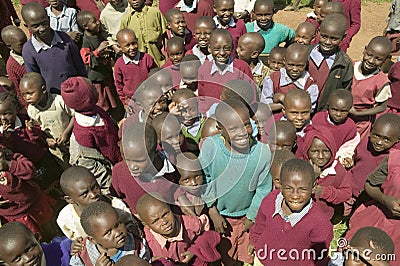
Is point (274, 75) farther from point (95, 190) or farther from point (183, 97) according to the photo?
point (95, 190)

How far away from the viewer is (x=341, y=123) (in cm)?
344

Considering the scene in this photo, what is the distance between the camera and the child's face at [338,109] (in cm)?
332

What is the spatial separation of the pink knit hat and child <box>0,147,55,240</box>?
0.58 meters

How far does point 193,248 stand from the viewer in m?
2.62

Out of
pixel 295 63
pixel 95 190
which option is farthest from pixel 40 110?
pixel 295 63

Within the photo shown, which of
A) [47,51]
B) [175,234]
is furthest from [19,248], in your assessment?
[47,51]

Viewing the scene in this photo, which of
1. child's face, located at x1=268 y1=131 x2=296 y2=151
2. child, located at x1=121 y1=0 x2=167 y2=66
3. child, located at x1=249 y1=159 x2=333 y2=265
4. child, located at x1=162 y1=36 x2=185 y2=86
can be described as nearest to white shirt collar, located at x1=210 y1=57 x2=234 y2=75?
child, located at x1=162 y1=36 x2=185 y2=86

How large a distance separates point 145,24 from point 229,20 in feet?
3.51

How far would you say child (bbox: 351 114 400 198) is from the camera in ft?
9.75

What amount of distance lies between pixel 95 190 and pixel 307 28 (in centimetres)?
320

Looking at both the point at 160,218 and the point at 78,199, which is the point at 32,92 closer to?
the point at 78,199

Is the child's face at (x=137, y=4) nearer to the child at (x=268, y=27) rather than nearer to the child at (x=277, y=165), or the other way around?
the child at (x=268, y=27)

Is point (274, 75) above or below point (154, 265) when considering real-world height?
above

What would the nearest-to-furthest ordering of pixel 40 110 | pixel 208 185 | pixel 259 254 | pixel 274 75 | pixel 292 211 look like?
pixel 292 211
pixel 259 254
pixel 208 185
pixel 40 110
pixel 274 75
